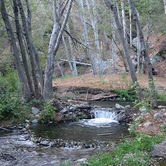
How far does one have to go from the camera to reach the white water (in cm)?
1026

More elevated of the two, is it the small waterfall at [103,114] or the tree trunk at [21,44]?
the tree trunk at [21,44]

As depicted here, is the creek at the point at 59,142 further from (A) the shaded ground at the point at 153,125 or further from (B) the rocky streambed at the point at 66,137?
(A) the shaded ground at the point at 153,125

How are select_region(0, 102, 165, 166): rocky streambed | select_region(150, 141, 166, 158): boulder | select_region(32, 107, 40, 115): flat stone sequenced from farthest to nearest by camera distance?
select_region(32, 107, 40, 115): flat stone, select_region(0, 102, 165, 166): rocky streambed, select_region(150, 141, 166, 158): boulder

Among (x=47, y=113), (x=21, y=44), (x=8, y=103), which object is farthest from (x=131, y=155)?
(x=21, y=44)

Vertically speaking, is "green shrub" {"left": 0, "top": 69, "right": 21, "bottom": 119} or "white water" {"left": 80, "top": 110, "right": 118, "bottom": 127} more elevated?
"green shrub" {"left": 0, "top": 69, "right": 21, "bottom": 119}

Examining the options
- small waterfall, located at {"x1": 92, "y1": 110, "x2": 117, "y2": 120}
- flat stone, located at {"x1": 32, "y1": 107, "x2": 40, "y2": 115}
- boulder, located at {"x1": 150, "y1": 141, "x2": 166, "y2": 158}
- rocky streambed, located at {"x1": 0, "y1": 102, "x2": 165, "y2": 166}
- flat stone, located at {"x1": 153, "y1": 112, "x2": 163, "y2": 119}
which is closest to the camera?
boulder, located at {"x1": 150, "y1": 141, "x2": 166, "y2": 158}

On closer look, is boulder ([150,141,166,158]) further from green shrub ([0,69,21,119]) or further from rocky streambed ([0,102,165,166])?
green shrub ([0,69,21,119])

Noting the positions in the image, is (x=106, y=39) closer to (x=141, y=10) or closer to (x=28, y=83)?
(x=141, y=10)

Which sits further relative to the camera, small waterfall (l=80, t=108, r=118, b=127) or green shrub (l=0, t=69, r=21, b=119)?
small waterfall (l=80, t=108, r=118, b=127)

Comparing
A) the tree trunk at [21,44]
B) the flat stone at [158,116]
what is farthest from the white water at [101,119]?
the tree trunk at [21,44]

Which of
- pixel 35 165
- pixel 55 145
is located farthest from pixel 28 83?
pixel 35 165

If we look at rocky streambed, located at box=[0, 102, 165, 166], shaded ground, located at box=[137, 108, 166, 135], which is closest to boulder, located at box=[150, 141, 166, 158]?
rocky streambed, located at box=[0, 102, 165, 166]

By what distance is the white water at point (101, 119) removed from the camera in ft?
33.7

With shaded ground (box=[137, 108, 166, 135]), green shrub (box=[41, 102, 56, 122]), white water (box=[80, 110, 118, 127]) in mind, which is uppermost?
green shrub (box=[41, 102, 56, 122])
